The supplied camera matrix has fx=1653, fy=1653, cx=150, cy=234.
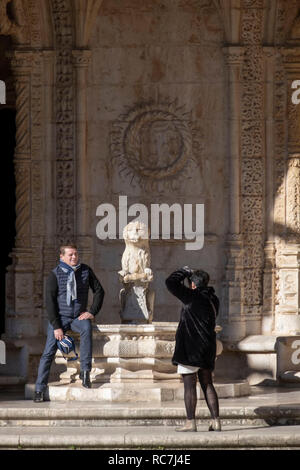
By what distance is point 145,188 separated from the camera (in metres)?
19.9

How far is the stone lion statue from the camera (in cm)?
1738

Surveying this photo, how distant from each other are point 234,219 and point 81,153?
6.56 ft

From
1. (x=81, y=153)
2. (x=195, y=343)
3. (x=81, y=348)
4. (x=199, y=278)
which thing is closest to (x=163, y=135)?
(x=81, y=153)

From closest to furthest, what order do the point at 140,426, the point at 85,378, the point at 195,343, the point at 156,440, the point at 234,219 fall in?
1. the point at 156,440
2. the point at 195,343
3. the point at 140,426
4. the point at 85,378
5. the point at 234,219

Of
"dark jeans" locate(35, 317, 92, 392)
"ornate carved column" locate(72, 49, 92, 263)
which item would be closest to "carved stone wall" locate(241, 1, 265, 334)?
"ornate carved column" locate(72, 49, 92, 263)

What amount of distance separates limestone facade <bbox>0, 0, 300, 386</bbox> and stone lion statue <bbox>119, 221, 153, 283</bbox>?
240 cm

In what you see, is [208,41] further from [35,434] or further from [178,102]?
[35,434]

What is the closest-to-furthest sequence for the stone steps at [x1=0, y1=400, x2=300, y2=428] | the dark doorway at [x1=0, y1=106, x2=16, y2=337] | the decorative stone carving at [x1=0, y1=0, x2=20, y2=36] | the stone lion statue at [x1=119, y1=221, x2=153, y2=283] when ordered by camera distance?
the stone steps at [x1=0, y1=400, x2=300, y2=428] → the stone lion statue at [x1=119, y1=221, x2=153, y2=283] → the decorative stone carving at [x1=0, y1=0, x2=20, y2=36] → the dark doorway at [x1=0, y1=106, x2=16, y2=337]

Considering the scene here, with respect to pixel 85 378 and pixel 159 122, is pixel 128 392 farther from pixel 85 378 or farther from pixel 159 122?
pixel 159 122

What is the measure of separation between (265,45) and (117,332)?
178 inches

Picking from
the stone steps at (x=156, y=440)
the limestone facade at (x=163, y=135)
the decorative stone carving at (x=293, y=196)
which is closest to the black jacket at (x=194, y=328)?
the stone steps at (x=156, y=440)

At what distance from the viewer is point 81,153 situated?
65.1 feet

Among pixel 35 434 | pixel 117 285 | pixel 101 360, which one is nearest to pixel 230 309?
pixel 117 285

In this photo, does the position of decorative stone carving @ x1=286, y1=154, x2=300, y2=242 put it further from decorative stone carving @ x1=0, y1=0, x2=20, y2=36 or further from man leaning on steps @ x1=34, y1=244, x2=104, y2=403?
man leaning on steps @ x1=34, y1=244, x2=104, y2=403
